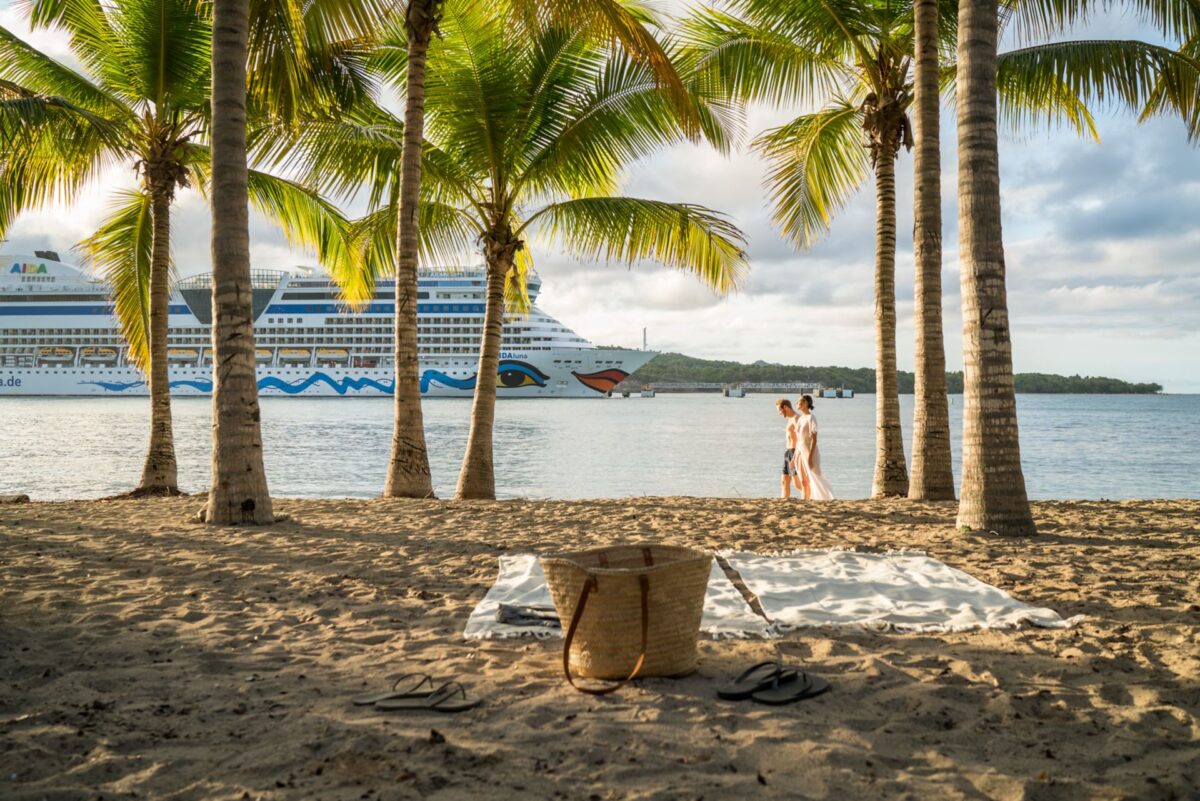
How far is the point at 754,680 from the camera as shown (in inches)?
124

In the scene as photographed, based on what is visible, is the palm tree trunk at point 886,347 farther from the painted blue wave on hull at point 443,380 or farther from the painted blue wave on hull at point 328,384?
the painted blue wave on hull at point 328,384

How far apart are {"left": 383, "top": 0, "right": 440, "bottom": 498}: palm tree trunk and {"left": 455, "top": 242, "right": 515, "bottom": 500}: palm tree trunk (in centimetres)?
92

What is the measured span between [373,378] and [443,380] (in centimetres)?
621

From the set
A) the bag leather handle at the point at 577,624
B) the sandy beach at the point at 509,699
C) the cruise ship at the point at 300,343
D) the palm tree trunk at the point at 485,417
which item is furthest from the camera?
the cruise ship at the point at 300,343

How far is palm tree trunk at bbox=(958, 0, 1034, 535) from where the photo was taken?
6.17 metres

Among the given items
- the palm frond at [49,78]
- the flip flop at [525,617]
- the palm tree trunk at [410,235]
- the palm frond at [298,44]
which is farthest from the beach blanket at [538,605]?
the palm frond at [49,78]

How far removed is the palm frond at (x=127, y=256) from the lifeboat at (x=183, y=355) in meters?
57.2

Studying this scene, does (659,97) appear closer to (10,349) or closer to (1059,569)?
(1059,569)

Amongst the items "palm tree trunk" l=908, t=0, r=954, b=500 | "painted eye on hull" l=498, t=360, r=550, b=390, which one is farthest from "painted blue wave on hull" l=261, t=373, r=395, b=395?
"palm tree trunk" l=908, t=0, r=954, b=500

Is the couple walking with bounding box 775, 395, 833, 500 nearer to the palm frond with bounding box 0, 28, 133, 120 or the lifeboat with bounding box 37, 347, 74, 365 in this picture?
the palm frond with bounding box 0, 28, 133, 120

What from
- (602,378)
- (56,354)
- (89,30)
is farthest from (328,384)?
(89,30)

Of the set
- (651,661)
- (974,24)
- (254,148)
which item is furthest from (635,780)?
(254,148)

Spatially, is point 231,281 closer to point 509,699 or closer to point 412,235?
point 412,235

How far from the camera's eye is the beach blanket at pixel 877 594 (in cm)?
404
